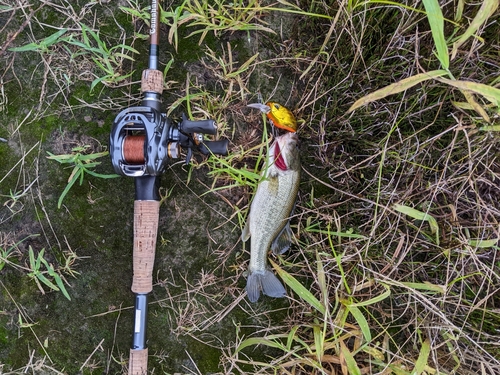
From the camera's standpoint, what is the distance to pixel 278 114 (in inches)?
85.7

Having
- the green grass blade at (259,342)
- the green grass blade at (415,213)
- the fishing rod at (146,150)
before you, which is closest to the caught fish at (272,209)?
the green grass blade at (259,342)

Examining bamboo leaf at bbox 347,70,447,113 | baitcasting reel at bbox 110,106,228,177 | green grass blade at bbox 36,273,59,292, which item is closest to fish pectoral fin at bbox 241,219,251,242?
baitcasting reel at bbox 110,106,228,177

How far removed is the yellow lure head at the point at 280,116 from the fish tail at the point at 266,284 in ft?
2.82

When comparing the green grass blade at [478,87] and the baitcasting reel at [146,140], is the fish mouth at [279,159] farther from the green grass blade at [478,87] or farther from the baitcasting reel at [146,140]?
the green grass blade at [478,87]

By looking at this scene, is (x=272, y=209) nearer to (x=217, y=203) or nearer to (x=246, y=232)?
(x=246, y=232)

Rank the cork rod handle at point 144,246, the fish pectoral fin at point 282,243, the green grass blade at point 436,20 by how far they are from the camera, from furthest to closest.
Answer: the fish pectoral fin at point 282,243 → the cork rod handle at point 144,246 → the green grass blade at point 436,20

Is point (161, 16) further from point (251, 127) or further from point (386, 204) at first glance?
point (386, 204)

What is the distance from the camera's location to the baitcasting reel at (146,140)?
6.17 ft

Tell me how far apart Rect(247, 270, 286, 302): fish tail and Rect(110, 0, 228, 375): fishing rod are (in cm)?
60

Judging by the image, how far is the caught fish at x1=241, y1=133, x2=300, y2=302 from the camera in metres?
2.19

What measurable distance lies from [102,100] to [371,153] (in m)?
1.68

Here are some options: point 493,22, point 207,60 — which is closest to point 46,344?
point 207,60

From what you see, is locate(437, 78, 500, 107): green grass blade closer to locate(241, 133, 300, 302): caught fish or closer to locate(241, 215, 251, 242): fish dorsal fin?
locate(241, 133, 300, 302): caught fish

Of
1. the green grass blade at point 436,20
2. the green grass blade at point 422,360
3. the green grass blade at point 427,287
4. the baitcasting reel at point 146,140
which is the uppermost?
the green grass blade at point 436,20
